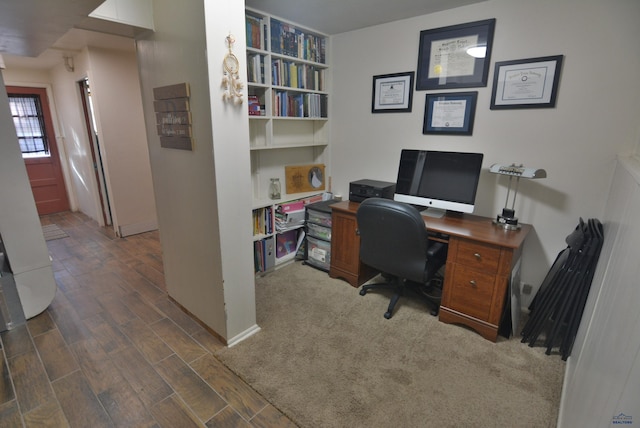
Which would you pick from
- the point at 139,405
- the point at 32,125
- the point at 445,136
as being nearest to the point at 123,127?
the point at 32,125

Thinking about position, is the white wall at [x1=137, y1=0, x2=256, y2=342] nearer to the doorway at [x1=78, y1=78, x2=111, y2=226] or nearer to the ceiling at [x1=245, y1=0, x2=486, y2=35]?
the ceiling at [x1=245, y1=0, x2=486, y2=35]

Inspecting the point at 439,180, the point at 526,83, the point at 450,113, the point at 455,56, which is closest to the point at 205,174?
the point at 439,180

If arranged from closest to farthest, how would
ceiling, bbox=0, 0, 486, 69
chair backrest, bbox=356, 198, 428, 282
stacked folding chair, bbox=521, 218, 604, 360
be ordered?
ceiling, bbox=0, 0, 486, 69 < stacked folding chair, bbox=521, 218, 604, 360 < chair backrest, bbox=356, 198, 428, 282

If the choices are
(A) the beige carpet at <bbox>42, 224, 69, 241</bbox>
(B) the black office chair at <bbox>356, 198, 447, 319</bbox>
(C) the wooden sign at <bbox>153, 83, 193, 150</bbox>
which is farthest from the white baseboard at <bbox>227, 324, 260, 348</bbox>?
(A) the beige carpet at <bbox>42, 224, 69, 241</bbox>

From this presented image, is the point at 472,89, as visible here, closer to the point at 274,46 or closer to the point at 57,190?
the point at 274,46

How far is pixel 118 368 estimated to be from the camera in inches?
72.6

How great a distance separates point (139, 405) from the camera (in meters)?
1.60

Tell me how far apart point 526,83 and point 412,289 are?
180 centimetres

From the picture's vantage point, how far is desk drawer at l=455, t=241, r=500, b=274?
6.59 ft

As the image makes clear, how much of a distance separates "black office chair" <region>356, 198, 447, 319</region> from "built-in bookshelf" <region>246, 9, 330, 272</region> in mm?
1023

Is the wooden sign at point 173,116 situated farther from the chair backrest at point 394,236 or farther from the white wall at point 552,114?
the white wall at point 552,114

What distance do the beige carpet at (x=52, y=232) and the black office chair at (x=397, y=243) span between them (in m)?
4.02

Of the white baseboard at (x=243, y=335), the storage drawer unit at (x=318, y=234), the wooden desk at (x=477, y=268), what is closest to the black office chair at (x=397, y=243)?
the wooden desk at (x=477, y=268)

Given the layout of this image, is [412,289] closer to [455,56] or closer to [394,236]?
[394,236]
